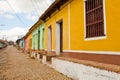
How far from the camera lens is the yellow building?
530cm

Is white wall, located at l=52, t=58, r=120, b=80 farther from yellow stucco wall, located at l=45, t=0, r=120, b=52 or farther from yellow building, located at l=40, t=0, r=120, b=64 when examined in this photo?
yellow stucco wall, located at l=45, t=0, r=120, b=52

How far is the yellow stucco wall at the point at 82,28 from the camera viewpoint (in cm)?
521

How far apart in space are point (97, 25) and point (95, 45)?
2.26ft

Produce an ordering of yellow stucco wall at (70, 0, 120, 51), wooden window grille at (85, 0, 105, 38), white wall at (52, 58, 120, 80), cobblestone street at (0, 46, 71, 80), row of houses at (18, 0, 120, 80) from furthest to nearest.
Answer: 1. cobblestone street at (0, 46, 71, 80)
2. wooden window grille at (85, 0, 105, 38)
3. row of houses at (18, 0, 120, 80)
4. yellow stucco wall at (70, 0, 120, 51)
5. white wall at (52, 58, 120, 80)

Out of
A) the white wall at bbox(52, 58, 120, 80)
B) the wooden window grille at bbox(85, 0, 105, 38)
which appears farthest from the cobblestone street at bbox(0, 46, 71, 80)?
the wooden window grille at bbox(85, 0, 105, 38)


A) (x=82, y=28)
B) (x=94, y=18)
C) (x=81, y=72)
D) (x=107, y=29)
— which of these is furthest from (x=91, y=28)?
(x=81, y=72)

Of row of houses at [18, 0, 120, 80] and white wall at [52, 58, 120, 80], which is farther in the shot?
row of houses at [18, 0, 120, 80]

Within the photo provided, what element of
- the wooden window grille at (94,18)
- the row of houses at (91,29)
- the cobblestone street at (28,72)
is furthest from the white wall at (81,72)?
the wooden window grille at (94,18)

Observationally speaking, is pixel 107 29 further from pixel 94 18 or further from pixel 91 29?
pixel 91 29

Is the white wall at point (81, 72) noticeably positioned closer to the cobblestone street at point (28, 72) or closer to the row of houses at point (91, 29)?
the cobblestone street at point (28, 72)

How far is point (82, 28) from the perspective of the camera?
24.0 feet

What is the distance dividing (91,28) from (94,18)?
401 mm

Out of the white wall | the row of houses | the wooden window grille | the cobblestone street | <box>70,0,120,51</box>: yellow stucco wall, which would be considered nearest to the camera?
the white wall

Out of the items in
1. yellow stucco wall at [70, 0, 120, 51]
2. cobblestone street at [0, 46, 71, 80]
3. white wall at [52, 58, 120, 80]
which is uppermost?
yellow stucco wall at [70, 0, 120, 51]
